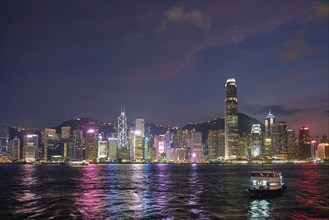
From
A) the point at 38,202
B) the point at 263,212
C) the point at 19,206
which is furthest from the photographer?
the point at 38,202

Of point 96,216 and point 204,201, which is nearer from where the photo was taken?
point 96,216

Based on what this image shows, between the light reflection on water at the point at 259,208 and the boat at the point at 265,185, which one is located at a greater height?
the boat at the point at 265,185

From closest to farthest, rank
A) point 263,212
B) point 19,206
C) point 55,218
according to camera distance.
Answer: point 55,218, point 263,212, point 19,206

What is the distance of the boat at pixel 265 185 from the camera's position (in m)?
77.4

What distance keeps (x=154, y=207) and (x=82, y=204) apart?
12.5 metres

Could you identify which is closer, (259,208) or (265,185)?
(259,208)

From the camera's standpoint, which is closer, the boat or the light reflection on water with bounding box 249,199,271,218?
the light reflection on water with bounding box 249,199,271,218

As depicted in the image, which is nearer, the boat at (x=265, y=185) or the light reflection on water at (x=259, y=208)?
the light reflection on water at (x=259, y=208)

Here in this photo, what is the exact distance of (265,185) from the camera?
8044cm

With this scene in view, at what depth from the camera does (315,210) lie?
62.3 meters

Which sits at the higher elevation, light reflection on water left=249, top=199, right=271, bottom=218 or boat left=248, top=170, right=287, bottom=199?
boat left=248, top=170, right=287, bottom=199

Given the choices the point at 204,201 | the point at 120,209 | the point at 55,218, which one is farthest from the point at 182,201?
the point at 55,218

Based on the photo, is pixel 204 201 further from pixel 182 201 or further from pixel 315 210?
pixel 315 210

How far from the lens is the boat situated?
254 feet
